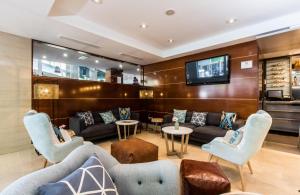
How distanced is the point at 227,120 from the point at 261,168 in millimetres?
1260

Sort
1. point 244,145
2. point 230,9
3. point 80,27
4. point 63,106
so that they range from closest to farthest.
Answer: point 244,145 → point 230,9 → point 80,27 → point 63,106

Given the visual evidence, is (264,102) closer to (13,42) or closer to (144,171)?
(144,171)

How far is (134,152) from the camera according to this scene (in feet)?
8.00

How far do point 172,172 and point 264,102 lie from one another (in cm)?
590

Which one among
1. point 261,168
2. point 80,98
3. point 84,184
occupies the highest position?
point 80,98

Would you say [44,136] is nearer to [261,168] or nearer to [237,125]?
[261,168]

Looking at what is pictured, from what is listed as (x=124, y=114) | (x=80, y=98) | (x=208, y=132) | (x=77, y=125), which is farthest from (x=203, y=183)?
(x=80, y=98)

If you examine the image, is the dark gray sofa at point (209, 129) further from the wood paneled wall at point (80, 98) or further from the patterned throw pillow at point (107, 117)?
the wood paneled wall at point (80, 98)

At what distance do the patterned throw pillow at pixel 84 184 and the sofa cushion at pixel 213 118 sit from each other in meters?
3.91

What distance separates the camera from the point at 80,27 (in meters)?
3.21

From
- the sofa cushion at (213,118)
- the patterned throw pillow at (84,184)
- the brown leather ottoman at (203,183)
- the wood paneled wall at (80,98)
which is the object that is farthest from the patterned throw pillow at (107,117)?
the patterned throw pillow at (84,184)

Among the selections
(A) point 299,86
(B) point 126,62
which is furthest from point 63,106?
(A) point 299,86

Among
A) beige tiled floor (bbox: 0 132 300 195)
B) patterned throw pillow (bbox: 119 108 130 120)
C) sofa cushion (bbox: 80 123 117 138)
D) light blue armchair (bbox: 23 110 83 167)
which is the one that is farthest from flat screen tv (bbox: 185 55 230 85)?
light blue armchair (bbox: 23 110 83 167)

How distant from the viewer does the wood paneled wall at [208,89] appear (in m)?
4.00
